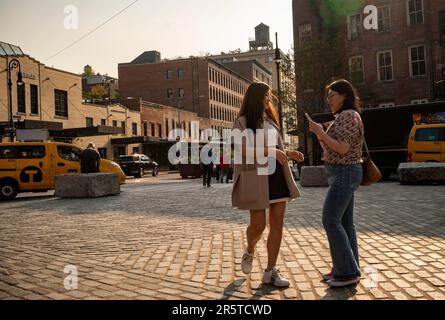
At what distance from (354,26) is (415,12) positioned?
433 centimetres

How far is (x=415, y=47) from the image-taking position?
1211 inches

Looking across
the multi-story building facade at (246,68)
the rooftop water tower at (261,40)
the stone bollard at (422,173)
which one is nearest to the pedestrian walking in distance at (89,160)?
the stone bollard at (422,173)

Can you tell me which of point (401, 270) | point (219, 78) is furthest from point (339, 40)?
point (219, 78)

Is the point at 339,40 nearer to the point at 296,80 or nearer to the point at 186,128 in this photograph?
the point at 296,80

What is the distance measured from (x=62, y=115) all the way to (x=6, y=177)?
2287 cm

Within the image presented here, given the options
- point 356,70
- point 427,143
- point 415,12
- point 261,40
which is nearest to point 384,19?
point 415,12

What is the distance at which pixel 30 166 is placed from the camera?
52.3 ft

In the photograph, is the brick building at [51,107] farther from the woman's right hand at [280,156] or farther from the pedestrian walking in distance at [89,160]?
the woman's right hand at [280,156]

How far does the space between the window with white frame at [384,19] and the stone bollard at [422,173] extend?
20.6 meters

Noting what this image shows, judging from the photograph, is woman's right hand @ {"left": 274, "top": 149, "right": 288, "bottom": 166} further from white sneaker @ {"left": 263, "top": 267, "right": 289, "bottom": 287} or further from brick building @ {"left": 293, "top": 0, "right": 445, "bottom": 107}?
brick building @ {"left": 293, "top": 0, "right": 445, "bottom": 107}

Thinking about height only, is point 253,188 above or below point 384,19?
below

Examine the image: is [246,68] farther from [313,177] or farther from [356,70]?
[313,177]

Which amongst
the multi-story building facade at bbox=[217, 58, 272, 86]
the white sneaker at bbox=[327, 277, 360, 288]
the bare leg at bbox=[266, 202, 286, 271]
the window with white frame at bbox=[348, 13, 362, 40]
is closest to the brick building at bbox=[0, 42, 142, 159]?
the window with white frame at bbox=[348, 13, 362, 40]

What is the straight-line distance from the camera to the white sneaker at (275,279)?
3.98m
